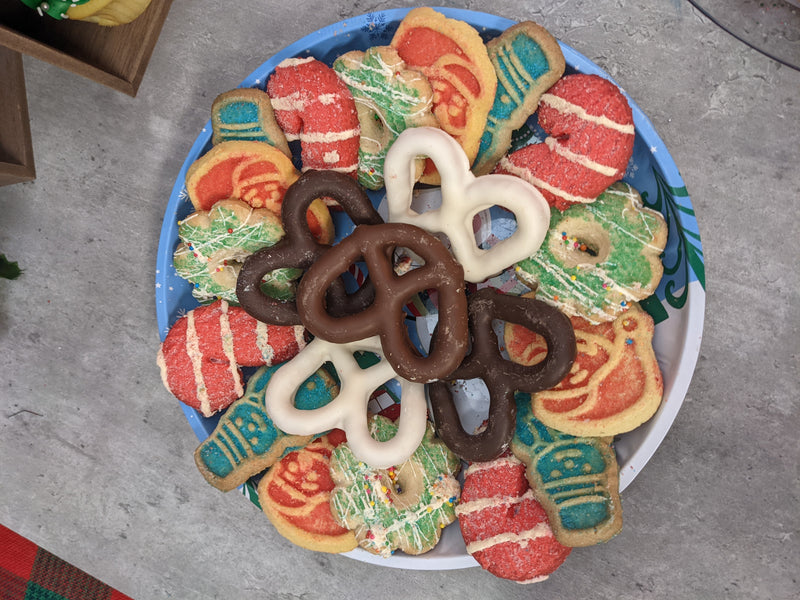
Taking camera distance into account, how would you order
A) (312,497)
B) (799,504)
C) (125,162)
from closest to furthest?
(312,497) → (799,504) → (125,162)

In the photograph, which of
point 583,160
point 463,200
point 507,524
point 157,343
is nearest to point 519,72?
point 583,160

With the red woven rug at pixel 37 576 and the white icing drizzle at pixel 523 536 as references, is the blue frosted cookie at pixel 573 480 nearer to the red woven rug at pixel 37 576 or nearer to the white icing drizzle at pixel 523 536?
the white icing drizzle at pixel 523 536

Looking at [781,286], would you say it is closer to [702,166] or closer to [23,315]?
[702,166]

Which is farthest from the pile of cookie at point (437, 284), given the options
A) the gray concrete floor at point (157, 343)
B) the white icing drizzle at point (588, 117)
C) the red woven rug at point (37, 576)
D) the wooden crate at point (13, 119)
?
the red woven rug at point (37, 576)

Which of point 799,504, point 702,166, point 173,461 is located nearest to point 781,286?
point 702,166

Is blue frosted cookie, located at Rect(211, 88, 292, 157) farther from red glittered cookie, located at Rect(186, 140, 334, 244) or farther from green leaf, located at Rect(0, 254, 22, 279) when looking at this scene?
green leaf, located at Rect(0, 254, 22, 279)

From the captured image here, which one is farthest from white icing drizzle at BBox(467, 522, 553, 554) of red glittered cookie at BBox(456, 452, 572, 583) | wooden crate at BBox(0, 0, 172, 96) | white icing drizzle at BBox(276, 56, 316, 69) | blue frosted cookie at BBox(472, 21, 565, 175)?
wooden crate at BBox(0, 0, 172, 96)


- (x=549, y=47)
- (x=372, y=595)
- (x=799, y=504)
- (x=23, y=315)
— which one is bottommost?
(x=372, y=595)
